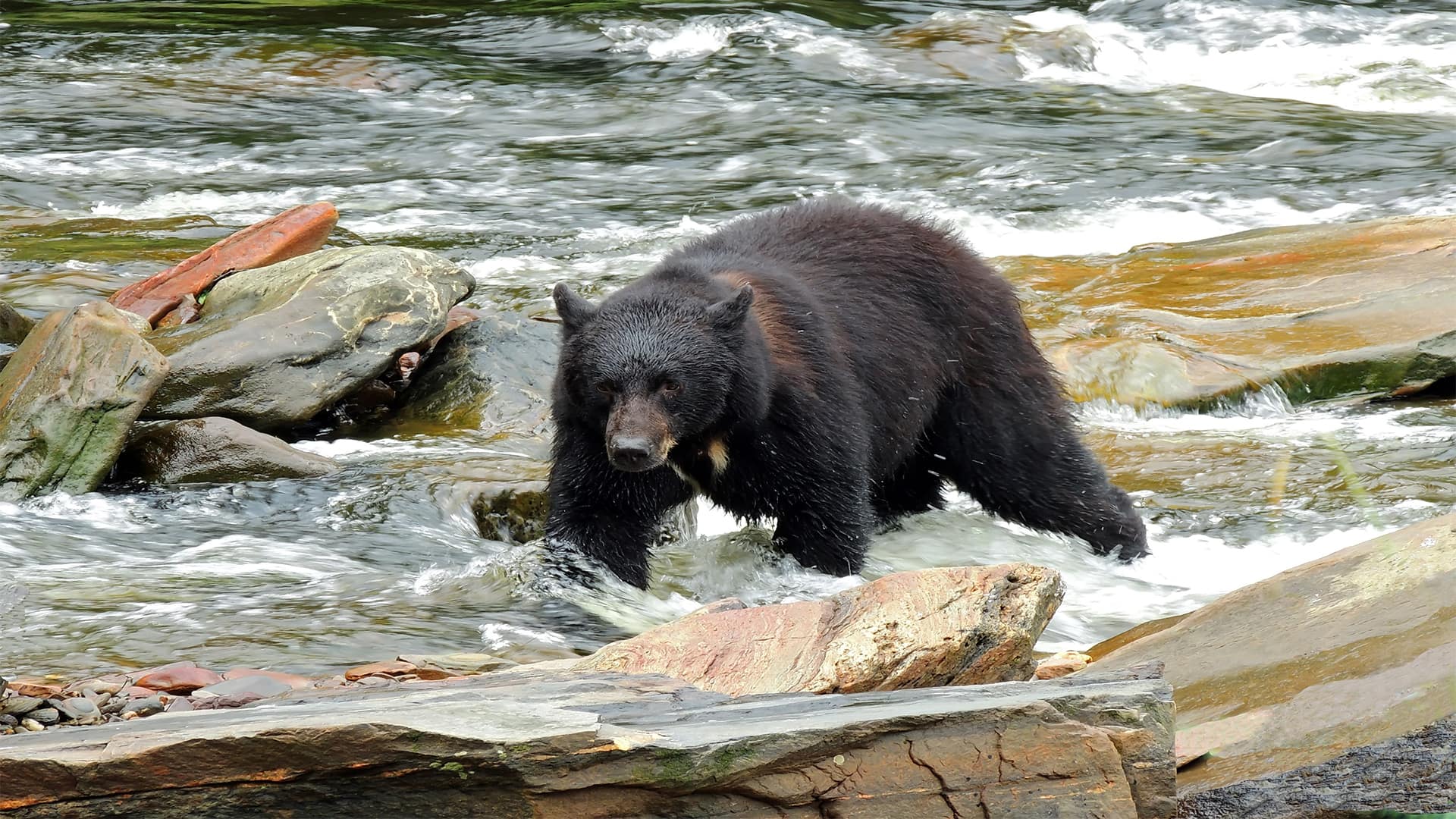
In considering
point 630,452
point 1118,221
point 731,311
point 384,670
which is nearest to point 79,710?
point 384,670

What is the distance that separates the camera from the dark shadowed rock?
3.16 meters

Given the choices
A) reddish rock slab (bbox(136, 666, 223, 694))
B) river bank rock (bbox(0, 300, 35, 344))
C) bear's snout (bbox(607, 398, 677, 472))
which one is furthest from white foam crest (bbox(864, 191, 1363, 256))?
reddish rock slab (bbox(136, 666, 223, 694))

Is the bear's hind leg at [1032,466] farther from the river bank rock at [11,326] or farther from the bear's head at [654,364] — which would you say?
the river bank rock at [11,326]

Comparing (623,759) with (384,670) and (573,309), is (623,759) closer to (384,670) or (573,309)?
(384,670)

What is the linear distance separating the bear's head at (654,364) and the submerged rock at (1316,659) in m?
1.61

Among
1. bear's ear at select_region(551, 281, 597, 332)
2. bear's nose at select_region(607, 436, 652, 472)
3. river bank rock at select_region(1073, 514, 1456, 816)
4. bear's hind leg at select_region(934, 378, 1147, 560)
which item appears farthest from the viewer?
bear's hind leg at select_region(934, 378, 1147, 560)

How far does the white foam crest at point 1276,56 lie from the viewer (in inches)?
679

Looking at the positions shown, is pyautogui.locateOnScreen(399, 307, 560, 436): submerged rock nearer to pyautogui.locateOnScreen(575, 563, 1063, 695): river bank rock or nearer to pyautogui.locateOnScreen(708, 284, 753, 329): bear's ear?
pyautogui.locateOnScreen(708, 284, 753, 329): bear's ear

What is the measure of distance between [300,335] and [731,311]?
3.02 meters

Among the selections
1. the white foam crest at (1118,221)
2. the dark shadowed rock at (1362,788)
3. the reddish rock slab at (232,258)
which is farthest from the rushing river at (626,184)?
the dark shadowed rock at (1362,788)

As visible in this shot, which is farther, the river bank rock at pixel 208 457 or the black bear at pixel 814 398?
the river bank rock at pixel 208 457

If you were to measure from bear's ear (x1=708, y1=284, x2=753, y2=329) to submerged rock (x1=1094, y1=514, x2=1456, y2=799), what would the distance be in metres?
1.66

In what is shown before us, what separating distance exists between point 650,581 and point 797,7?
1567 centimetres

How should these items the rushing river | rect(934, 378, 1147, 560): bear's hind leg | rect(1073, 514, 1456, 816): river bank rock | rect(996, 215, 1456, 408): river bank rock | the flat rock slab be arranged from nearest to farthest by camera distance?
1. the flat rock slab
2. rect(1073, 514, 1456, 816): river bank rock
3. the rushing river
4. rect(934, 378, 1147, 560): bear's hind leg
5. rect(996, 215, 1456, 408): river bank rock
